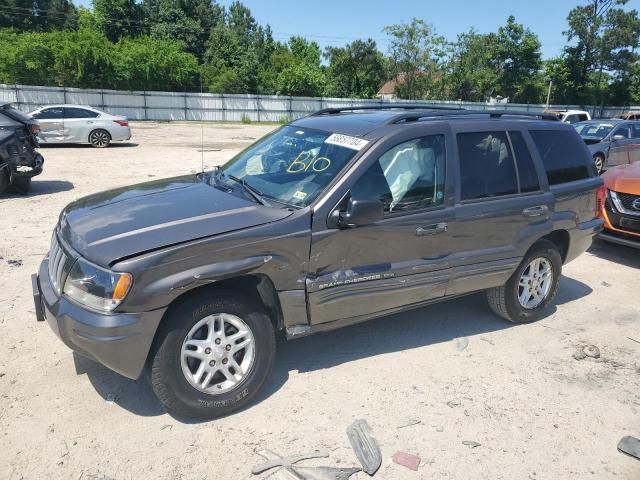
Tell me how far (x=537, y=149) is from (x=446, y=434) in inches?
110

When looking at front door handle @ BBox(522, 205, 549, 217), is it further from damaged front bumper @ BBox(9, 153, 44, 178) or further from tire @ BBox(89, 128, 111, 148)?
tire @ BBox(89, 128, 111, 148)

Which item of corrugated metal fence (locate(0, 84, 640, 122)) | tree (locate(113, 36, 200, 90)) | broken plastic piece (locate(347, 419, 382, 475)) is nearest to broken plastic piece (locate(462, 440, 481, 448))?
broken plastic piece (locate(347, 419, 382, 475))

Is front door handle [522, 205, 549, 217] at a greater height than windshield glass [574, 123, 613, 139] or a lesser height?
lesser

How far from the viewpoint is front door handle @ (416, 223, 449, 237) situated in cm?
394

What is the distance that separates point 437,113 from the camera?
14.4 feet

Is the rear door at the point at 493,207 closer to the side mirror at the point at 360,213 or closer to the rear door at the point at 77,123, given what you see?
the side mirror at the point at 360,213

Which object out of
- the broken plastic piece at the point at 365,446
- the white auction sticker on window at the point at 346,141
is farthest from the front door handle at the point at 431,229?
the broken plastic piece at the point at 365,446

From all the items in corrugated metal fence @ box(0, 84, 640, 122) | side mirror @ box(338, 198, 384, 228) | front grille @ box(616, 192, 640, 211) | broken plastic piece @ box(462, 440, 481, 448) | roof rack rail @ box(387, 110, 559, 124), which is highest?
corrugated metal fence @ box(0, 84, 640, 122)

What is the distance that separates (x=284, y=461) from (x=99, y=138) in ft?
58.3

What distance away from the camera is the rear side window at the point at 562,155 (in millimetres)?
4855

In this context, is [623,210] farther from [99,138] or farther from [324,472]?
[99,138]

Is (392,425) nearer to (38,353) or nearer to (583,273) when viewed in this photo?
(38,353)

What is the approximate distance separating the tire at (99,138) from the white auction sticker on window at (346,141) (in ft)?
53.9

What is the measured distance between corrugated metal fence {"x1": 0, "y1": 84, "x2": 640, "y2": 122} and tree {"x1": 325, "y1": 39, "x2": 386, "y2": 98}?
517 inches
